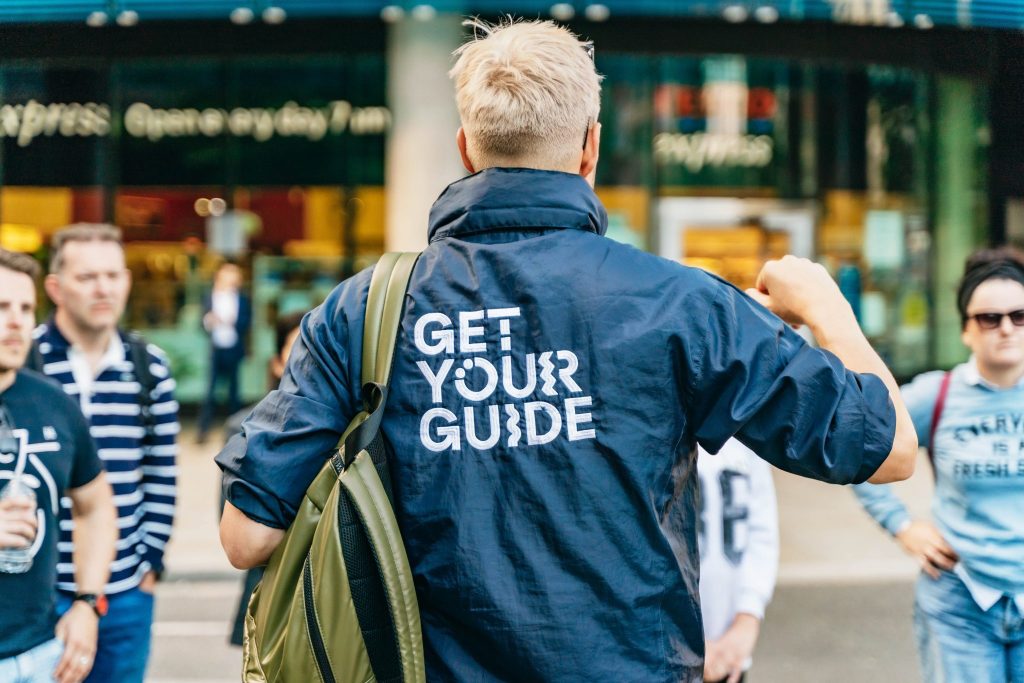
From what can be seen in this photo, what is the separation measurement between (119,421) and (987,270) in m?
2.89

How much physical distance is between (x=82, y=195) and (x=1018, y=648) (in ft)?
45.3

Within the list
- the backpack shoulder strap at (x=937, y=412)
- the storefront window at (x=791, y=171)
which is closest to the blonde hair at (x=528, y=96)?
the backpack shoulder strap at (x=937, y=412)

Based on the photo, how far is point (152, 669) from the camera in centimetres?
610

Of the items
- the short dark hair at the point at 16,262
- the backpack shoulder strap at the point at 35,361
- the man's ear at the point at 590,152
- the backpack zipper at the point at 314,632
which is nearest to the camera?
the backpack zipper at the point at 314,632

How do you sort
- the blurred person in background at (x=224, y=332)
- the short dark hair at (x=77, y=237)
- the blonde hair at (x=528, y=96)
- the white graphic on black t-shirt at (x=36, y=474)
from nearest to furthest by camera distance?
1. the blonde hair at (x=528, y=96)
2. the white graphic on black t-shirt at (x=36, y=474)
3. the short dark hair at (x=77, y=237)
4. the blurred person in background at (x=224, y=332)

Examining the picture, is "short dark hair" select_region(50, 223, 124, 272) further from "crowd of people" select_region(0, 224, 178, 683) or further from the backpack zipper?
the backpack zipper

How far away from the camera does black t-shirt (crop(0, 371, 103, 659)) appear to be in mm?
2961

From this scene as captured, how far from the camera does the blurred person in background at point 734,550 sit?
11.2 feet

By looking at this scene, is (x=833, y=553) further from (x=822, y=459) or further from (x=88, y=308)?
(x=822, y=459)

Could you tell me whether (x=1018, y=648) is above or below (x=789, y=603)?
above

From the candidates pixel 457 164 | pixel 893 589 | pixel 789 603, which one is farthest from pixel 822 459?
pixel 457 164

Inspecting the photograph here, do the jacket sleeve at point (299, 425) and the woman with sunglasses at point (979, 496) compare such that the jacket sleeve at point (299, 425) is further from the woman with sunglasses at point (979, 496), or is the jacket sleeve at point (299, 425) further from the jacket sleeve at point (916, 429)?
the woman with sunglasses at point (979, 496)

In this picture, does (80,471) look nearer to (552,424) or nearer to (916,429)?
(552,424)

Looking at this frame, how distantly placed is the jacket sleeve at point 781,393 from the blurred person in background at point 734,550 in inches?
65.5
